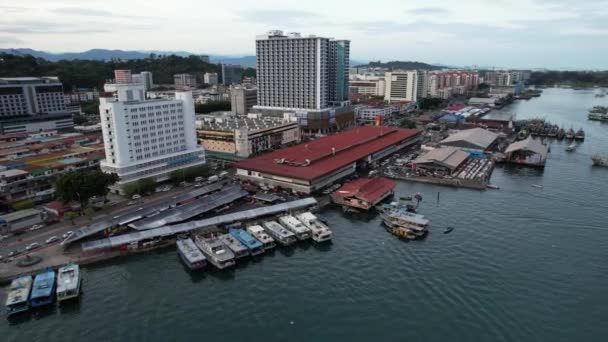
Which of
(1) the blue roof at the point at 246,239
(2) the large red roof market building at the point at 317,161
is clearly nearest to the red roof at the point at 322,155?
(2) the large red roof market building at the point at 317,161

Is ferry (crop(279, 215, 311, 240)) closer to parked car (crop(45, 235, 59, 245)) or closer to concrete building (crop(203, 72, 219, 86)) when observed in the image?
parked car (crop(45, 235, 59, 245))

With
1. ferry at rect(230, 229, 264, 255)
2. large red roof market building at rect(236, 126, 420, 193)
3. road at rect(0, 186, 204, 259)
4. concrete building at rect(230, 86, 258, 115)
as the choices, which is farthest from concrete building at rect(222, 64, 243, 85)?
ferry at rect(230, 229, 264, 255)

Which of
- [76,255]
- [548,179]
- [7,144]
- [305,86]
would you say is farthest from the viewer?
[305,86]

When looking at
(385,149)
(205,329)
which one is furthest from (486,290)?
(385,149)

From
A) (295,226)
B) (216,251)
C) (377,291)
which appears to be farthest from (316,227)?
(377,291)

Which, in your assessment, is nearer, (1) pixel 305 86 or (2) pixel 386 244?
(2) pixel 386 244

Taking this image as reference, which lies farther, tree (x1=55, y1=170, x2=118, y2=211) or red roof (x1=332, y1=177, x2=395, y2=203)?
red roof (x1=332, y1=177, x2=395, y2=203)

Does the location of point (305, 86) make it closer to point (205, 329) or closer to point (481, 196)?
point (481, 196)
